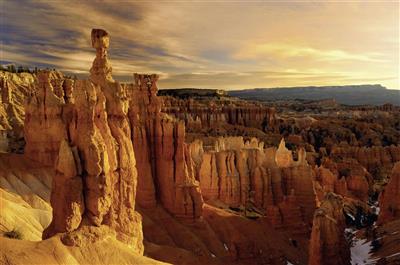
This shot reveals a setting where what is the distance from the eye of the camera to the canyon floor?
15.7 meters

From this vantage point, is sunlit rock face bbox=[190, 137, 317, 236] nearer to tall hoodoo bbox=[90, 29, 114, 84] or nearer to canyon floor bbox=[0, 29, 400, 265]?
canyon floor bbox=[0, 29, 400, 265]

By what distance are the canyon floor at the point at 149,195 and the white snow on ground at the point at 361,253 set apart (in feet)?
0.42

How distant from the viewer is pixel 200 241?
28422 mm

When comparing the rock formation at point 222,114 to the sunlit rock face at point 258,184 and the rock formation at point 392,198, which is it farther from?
the rock formation at point 392,198

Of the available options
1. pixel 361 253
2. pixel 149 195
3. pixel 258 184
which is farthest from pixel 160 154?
pixel 361 253

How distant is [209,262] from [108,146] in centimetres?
1115

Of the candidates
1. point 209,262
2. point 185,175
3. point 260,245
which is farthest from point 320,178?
point 209,262

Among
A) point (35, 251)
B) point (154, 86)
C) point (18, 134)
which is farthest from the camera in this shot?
point (18, 134)

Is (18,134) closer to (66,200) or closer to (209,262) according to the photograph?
(209,262)

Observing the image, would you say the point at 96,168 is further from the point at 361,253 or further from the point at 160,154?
the point at 361,253

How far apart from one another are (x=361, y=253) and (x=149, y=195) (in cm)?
1643

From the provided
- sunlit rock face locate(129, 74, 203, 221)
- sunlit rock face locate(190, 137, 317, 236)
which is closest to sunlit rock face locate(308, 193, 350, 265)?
sunlit rock face locate(129, 74, 203, 221)

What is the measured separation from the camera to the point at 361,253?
33.8 metres

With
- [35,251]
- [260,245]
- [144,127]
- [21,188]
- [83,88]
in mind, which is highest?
[83,88]
